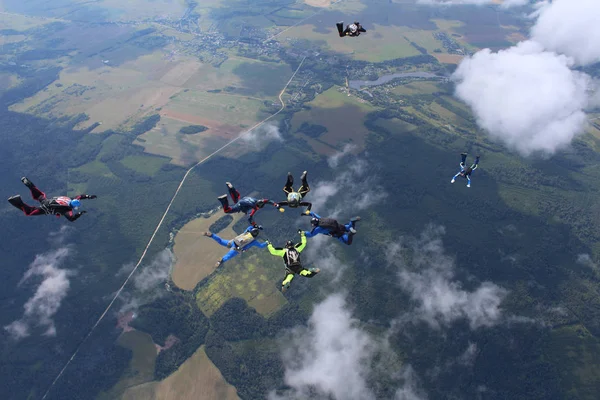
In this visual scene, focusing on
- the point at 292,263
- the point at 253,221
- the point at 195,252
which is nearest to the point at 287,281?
the point at 292,263

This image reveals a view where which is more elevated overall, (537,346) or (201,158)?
(201,158)

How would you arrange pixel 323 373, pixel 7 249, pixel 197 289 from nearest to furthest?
pixel 323 373, pixel 197 289, pixel 7 249

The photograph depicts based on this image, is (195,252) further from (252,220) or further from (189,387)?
(252,220)

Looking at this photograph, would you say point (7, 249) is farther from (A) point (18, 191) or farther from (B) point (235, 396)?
(B) point (235, 396)

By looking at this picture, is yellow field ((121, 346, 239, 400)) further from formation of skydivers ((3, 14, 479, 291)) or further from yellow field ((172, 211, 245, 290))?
formation of skydivers ((3, 14, 479, 291))

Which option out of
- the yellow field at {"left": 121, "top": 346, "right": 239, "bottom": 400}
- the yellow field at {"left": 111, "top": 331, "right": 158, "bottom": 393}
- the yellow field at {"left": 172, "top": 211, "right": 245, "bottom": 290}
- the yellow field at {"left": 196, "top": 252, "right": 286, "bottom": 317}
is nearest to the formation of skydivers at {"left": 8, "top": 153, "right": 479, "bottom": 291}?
the yellow field at {"left": 121, "top": 346, "right": 239, "bottom": 400}

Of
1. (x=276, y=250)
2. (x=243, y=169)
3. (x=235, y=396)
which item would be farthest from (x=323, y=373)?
(x=243, y=169)
